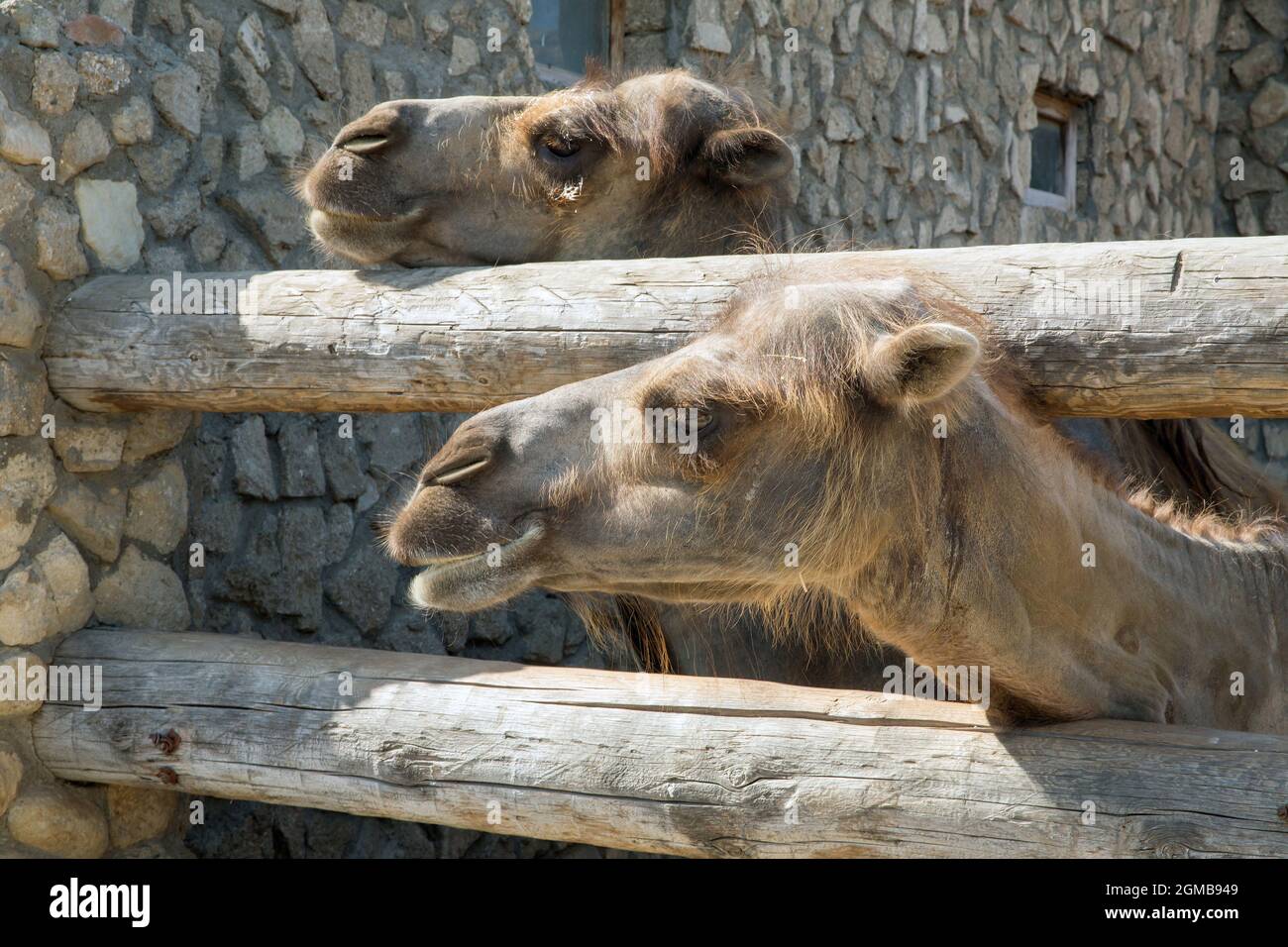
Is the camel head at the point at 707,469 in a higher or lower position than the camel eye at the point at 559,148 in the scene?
lower

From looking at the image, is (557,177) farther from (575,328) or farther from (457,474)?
(457,474)

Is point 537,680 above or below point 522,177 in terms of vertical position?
below

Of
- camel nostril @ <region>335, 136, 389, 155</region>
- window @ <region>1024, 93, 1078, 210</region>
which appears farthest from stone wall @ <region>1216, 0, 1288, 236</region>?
camel nostril @ <region>335, 136, 389, 155</region>

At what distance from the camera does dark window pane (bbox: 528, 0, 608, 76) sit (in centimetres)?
505

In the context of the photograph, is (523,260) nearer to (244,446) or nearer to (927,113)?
(244,446)

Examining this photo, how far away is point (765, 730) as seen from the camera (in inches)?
90.8

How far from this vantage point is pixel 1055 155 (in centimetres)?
804

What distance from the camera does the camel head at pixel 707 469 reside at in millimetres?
1996

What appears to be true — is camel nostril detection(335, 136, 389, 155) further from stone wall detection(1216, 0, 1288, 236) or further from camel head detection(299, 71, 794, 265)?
stone wall detection(1216, 0, 1288, 236)

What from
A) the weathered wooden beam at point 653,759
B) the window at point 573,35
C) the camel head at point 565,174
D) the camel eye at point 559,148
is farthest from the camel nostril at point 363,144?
the window at point 573,35

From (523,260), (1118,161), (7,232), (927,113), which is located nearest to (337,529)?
(523,260)

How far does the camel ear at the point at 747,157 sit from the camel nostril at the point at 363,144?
0.88 metres

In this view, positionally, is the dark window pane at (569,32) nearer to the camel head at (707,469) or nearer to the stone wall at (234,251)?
the stone wall at (234,251)
